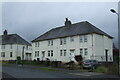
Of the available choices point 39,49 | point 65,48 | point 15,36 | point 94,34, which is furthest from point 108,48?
point 15,36

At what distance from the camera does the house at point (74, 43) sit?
3519cm

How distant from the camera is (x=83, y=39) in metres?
36.7

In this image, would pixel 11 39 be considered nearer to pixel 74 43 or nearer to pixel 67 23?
pixel 67 23

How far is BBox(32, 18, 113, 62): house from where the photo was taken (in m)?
35.2

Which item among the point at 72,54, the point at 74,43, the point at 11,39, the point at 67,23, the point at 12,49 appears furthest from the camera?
the point at 11,39

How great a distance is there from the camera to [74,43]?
38344 millimetres

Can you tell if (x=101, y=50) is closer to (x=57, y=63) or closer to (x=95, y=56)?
(x=95, y=56)

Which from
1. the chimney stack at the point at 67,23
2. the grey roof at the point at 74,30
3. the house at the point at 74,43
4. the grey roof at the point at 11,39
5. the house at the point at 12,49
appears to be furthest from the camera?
the grey roof at the point at 11,39

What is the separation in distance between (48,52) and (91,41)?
13.2 m

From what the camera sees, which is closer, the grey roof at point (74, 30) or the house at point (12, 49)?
the grey roof at point (74, 30)

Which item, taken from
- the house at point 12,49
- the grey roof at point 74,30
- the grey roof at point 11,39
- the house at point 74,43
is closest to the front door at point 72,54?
the house at point 74,43

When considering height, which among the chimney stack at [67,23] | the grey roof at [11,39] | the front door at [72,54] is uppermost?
the chimney stack at [67,23]

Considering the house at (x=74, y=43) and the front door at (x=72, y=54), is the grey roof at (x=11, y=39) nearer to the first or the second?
the house at (x=74, y=43)

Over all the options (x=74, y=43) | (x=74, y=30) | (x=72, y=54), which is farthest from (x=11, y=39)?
(x=72, y=54)
